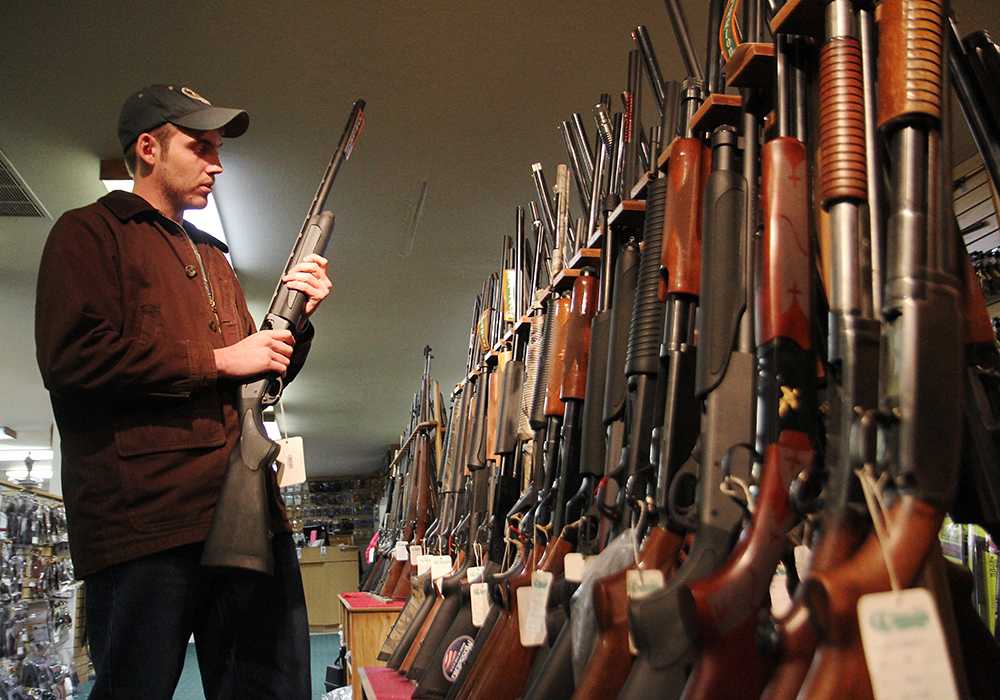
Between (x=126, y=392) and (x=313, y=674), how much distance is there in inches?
279

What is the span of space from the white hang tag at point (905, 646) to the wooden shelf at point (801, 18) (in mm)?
902

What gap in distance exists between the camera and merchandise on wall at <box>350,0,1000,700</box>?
2.96 feet

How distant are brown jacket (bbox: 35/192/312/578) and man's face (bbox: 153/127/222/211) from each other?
0.12 m

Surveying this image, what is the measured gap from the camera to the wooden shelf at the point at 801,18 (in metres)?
1.37

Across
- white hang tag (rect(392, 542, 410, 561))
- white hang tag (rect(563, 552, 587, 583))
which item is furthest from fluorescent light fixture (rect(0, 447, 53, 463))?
white hang tag (rect(563, 552, 587, 583))

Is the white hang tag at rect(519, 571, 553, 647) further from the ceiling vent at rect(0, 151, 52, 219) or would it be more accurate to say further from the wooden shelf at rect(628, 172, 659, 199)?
the ceiling vent at rect(0, 151, 52, 219)

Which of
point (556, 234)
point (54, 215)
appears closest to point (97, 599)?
point (556, 234)

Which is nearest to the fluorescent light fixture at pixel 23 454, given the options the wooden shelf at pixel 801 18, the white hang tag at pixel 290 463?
the white hang tag at pixel 290 463

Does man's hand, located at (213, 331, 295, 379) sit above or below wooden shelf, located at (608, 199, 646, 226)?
below

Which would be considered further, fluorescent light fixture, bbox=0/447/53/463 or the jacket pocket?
fluorescent light fixture, bbox=0/447/53/463

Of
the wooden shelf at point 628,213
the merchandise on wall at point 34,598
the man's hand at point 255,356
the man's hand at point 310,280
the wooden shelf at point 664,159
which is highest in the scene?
the wooden shelf at point 664,159

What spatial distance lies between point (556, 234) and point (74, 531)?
1.94 m

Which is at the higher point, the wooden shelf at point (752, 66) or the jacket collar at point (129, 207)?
the wooden shelf at point (752, 66)

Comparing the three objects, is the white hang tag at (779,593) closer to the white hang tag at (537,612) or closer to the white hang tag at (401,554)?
the white hang tag at (537,612)
